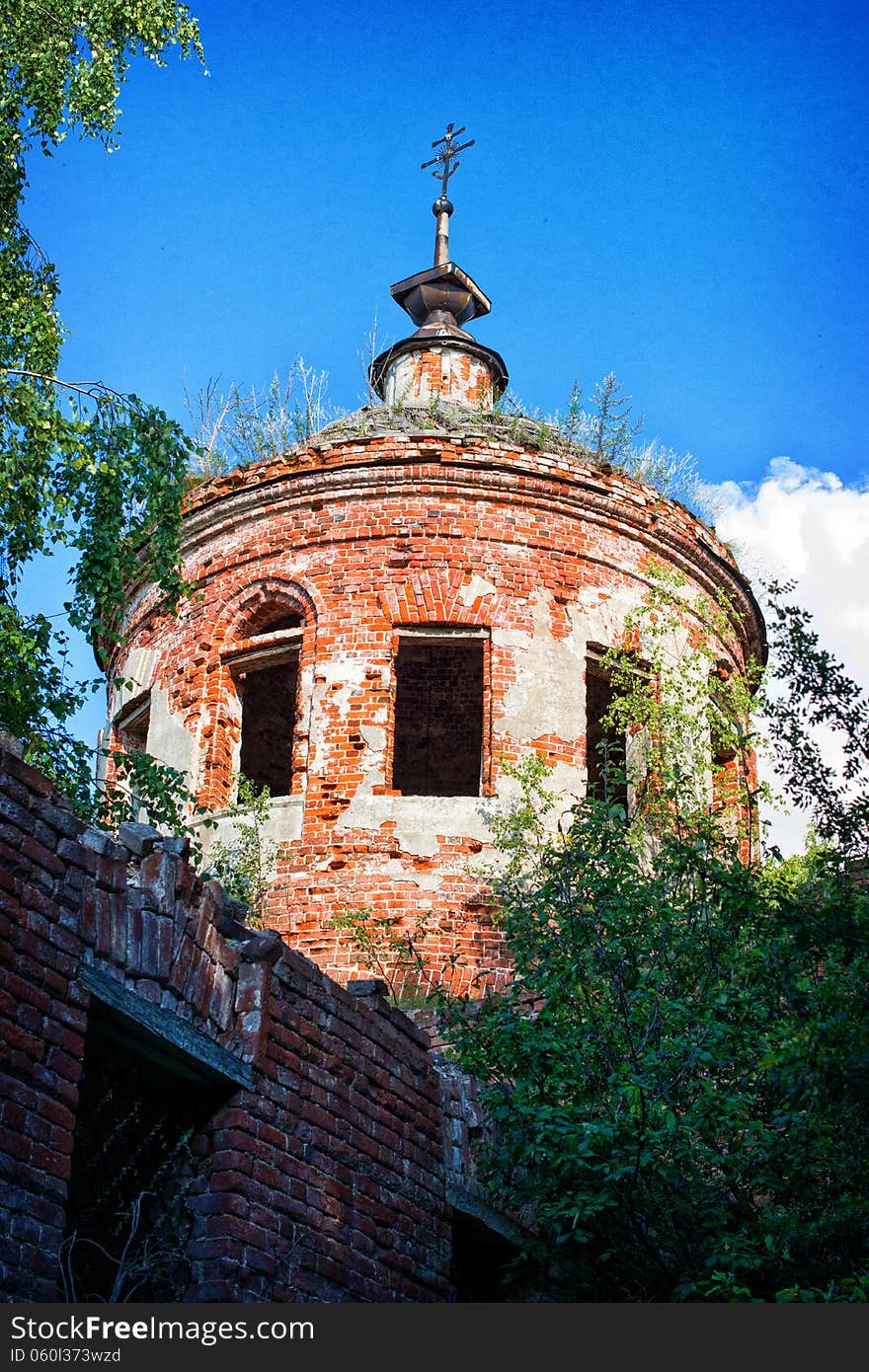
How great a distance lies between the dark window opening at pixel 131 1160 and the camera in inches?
225

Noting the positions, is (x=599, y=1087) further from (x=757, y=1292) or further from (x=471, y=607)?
(x=471, y=607)

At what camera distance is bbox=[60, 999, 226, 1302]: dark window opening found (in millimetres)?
5727

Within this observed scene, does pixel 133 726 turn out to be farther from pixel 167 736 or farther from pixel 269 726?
pixel 269 726

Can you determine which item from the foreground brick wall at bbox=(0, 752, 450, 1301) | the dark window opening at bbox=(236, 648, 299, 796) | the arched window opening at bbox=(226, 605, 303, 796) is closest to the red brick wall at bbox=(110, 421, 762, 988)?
the arched window opening at bbox=(226, 605, 303, 796)

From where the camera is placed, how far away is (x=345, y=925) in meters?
11.0

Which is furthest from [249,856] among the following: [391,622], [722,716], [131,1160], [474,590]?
[131,1160]

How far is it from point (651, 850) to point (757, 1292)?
18.2 ft

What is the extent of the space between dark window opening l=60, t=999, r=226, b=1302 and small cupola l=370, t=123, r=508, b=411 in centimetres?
942

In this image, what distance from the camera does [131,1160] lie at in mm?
5770

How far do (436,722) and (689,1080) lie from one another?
9.69 meters

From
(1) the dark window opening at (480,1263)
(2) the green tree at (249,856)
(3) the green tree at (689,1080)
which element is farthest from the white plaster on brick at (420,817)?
(1) the dark window opening at (480,1263)

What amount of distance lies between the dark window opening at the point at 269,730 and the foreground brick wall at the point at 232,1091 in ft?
29.2

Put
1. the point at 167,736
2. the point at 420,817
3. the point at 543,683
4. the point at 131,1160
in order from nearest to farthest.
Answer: the point at 131,1160 < the point at 420,817 < the point at 543,683 < the point at 167,736

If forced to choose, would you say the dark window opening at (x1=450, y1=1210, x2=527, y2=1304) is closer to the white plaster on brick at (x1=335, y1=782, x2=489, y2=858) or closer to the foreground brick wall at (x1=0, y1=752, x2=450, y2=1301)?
the foreground brick wall at (x1=0, y1=752, x2=450, y2=1301)
